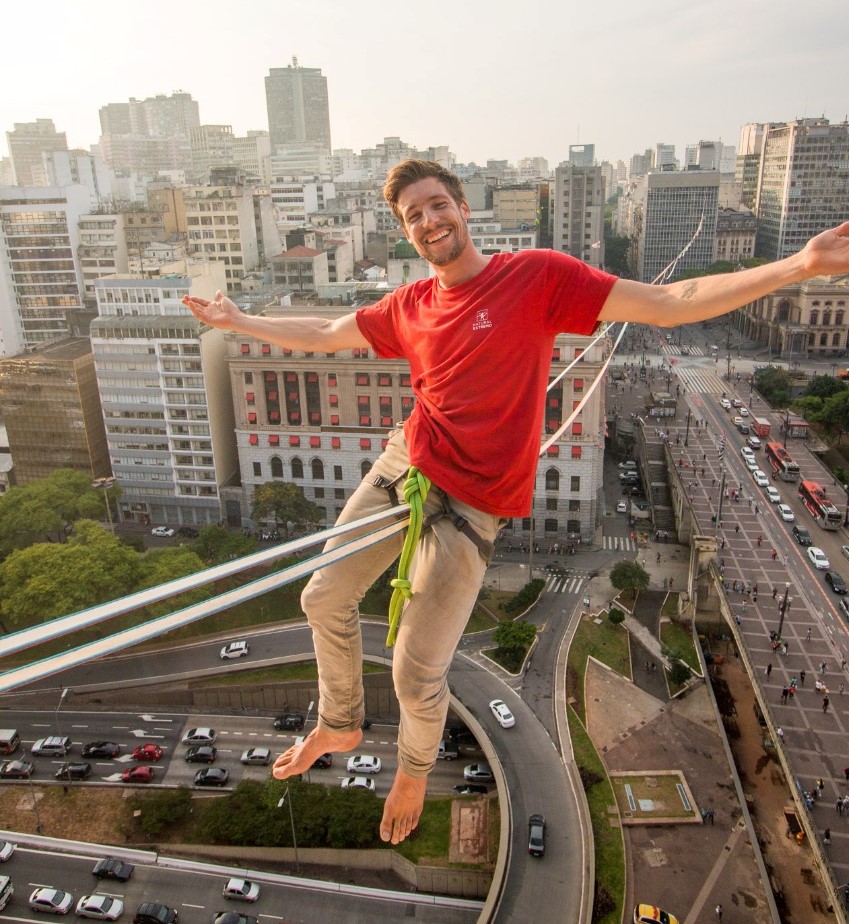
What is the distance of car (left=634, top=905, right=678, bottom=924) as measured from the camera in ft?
64.0

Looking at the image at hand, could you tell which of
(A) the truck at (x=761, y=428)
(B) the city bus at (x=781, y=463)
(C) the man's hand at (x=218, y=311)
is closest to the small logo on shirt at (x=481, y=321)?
(C) the man's hand at (x=218, y=311)

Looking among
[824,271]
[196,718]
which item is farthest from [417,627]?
[196,718]

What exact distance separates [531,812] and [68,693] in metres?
17.7

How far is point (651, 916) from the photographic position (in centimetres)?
1958

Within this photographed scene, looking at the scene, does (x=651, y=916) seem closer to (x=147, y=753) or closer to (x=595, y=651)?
(x=595, y=651)

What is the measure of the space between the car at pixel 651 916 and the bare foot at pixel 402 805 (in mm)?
16575

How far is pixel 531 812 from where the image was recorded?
72.4 ft

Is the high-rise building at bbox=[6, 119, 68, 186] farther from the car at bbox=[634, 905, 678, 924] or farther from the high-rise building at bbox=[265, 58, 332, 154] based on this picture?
the car at bbox=[634, 905, 678, 924]

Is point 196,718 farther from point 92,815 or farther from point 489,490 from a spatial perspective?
point 489,490

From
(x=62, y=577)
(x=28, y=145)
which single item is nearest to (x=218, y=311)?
(x=62, y=577)

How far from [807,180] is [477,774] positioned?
269 feet

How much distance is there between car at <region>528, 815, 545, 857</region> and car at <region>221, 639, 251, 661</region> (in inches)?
504

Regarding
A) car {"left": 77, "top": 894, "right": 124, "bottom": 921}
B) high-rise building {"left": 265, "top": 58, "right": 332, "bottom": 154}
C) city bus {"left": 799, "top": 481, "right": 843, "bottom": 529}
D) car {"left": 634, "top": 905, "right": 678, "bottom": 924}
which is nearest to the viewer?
car {"left": 634, "top": 905, "right": 678, "bottom": 924}

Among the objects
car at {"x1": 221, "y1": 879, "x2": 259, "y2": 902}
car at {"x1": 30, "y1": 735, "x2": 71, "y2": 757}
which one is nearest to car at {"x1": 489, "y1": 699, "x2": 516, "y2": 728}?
car at {"x1": 221, "y1": 879, "x2": 259, "y2": 902}
